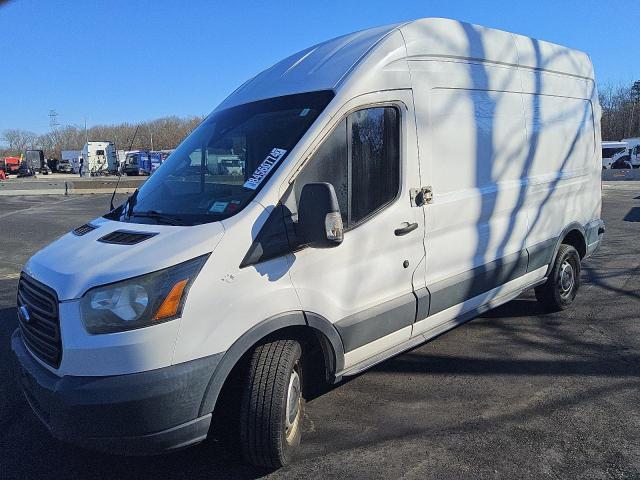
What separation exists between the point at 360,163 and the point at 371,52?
0.78 metres

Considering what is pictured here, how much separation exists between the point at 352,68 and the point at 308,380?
215 centimetres

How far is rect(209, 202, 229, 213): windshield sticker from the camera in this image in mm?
3185

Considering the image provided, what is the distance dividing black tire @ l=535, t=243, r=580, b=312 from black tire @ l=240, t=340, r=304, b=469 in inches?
151

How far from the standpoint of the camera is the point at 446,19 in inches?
172

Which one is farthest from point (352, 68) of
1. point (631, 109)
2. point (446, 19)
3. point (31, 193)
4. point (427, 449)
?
point (631, 109)

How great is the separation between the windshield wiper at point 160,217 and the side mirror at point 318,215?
0.71 meters

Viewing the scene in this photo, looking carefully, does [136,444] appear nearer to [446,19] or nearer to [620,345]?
[446,19]

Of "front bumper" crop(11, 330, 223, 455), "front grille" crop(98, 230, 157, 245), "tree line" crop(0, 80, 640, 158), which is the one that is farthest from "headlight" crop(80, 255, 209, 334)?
"tree line" crop(0, 80, 640, 158)

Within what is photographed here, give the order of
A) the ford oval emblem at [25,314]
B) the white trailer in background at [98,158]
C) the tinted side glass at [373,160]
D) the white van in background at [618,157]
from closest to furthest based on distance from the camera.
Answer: the ford oval emblem at [25,314] < the tinted side glass at [373,160] < the white van in background at [618,157] < the white trailer in background at [98,158]

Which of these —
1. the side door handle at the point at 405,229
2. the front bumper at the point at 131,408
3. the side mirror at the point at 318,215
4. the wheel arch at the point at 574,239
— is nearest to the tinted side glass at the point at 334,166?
the side mirror at the point at 318,215

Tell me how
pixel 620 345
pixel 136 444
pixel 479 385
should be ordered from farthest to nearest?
pixel 620 345
pixel 479 385
pixel 136 444

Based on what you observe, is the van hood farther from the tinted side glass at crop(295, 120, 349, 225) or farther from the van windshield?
the tinted side glass at crop(295, 120, 349, 225)

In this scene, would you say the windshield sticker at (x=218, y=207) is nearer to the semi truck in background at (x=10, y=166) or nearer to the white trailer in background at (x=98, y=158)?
the white trailer in background at (x=98, y=158)

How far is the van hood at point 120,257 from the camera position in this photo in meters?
2.75
